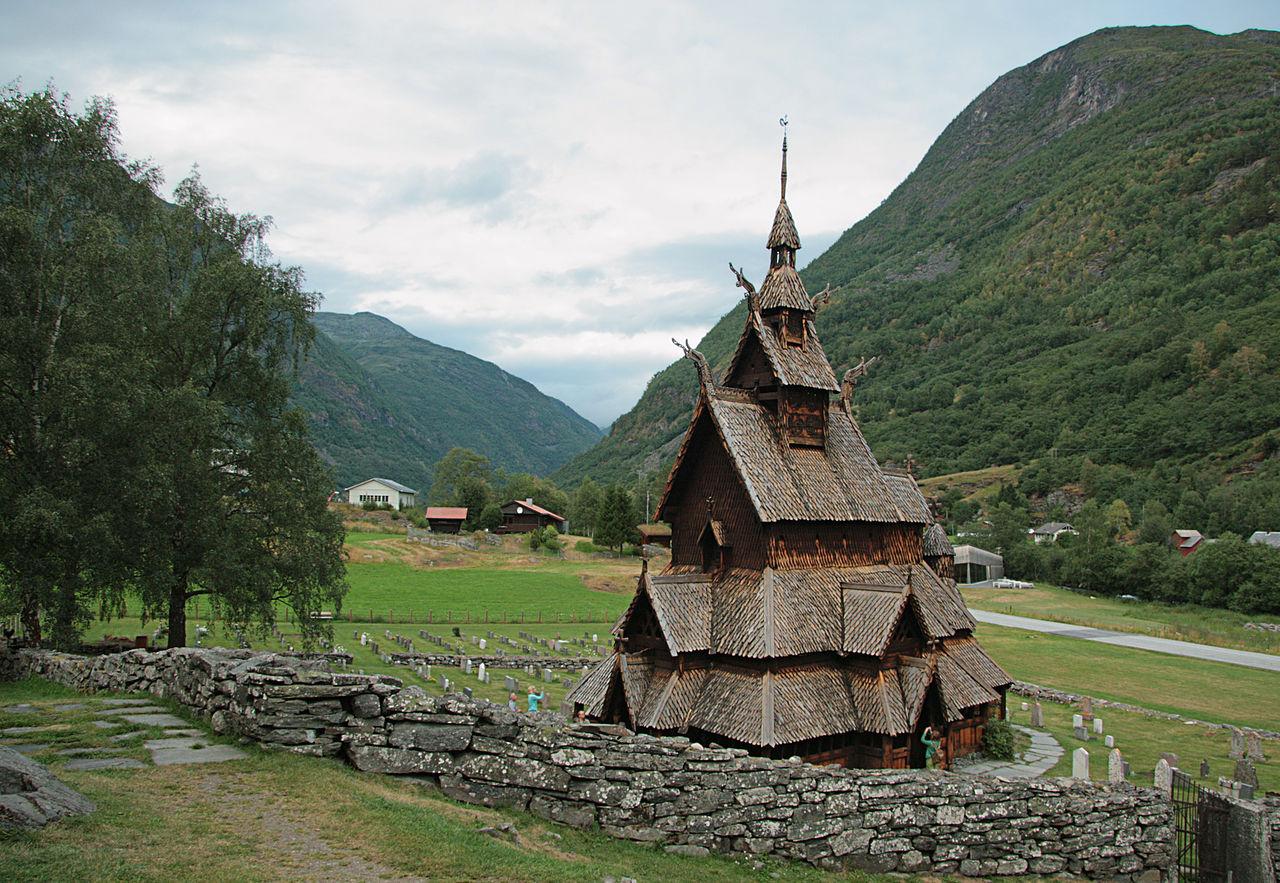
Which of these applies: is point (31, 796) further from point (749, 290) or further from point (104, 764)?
point (749, 290)

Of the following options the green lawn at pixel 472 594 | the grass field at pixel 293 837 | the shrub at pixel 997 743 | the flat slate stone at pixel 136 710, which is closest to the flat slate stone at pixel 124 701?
the flat slate stone at pixel 136 710

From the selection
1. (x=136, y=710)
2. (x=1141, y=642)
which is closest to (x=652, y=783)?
(x=136, y=710)

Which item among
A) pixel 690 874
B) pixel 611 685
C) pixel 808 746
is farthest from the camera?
pixel 611 685

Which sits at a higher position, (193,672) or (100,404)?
(100,404)

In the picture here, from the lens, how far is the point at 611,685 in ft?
73.5

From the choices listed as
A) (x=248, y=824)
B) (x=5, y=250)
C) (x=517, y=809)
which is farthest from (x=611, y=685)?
(x=5, y=250)

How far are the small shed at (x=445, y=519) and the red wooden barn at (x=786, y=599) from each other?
333ft

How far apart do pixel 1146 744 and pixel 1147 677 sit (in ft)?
58.6

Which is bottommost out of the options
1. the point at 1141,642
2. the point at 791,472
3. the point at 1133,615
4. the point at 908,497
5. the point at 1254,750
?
the point at 1133,615

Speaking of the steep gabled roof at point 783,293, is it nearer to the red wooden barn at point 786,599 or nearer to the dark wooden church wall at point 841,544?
the red wooden barn at point 786,599

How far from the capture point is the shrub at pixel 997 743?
26.4 metres

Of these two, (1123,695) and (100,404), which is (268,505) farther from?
(1123,695)

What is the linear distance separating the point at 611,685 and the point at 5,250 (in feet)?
65.9

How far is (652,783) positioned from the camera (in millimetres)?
12070
